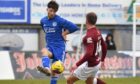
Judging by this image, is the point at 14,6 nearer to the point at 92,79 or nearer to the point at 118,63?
the point at 118,63

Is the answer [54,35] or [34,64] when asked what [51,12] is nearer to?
[54,35]

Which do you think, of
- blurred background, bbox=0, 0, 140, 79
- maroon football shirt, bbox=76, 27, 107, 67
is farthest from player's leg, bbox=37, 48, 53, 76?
→ blurred background, bbox=0, 0, 140, 79

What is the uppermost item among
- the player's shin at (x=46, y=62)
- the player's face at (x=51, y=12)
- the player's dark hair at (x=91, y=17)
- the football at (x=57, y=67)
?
the player's dark hair at (x=91, y=17)

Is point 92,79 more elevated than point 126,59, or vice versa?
point 92,79

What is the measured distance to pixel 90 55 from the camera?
13.6m

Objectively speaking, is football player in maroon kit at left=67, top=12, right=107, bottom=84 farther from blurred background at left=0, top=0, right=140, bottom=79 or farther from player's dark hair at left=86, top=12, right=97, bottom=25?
blurred background at left=0, top=0, right=140, bottom=79

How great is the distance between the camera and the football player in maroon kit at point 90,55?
13586mm

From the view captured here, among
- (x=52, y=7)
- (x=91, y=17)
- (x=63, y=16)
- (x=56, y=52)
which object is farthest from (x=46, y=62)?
(x=63, y=16)

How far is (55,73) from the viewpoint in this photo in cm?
1512

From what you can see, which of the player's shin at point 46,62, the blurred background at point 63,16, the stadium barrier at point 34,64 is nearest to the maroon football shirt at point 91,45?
the player's shin at point 46,62

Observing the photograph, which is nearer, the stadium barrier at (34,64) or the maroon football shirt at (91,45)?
the maroon football shirt at (91,45)

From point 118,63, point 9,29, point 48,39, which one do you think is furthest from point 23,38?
point 48,39

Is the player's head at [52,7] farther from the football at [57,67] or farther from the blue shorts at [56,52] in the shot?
the football at [57,67]

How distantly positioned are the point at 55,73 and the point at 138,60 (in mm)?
10436
